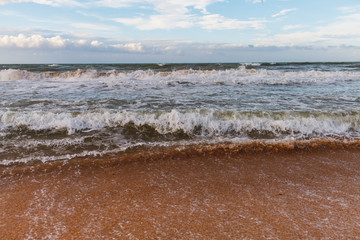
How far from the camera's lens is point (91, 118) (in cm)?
550

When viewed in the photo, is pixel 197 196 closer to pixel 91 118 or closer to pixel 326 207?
pixel 326 207

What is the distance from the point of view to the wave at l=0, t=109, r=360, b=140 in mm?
4910

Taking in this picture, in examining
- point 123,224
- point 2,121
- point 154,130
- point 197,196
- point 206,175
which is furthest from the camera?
point 2,121

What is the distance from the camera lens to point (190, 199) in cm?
253

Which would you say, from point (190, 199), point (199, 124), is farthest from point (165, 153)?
point (199, 124)

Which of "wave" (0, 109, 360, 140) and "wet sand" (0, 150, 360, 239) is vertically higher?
"wave" (0, 109, 360, 140)

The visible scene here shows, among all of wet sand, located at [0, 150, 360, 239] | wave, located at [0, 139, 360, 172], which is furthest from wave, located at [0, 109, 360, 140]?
wet sand, located at [0, 150, 360, 239]

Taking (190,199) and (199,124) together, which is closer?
(190,199)

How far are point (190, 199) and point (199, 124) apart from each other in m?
2.86

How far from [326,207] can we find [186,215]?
4.86ft

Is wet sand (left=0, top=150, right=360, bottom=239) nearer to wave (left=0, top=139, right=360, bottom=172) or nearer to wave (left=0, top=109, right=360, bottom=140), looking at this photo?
wave (left=0, top=139, right=360, bottom=172)

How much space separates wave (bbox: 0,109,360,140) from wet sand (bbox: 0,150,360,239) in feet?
4.17

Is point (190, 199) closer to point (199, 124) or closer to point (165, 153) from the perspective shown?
point (165, 153)

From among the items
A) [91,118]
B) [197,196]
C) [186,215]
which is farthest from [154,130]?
[186,215]
